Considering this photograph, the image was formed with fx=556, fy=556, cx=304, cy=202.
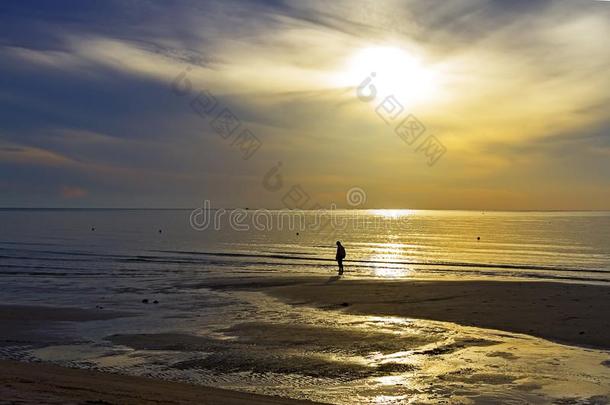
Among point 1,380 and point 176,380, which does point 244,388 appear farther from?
point 1,380

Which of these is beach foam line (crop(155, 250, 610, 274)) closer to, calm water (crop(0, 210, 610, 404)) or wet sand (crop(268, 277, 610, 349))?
wet sand (crop(268, 277, 610, 349))

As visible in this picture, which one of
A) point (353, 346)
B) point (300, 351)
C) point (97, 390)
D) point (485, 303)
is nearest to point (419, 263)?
point (485, 303)

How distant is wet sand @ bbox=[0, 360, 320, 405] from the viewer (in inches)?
351

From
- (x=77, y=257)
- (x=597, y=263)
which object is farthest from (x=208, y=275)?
(x=597, y=263)

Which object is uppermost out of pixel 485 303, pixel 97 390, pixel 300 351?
pixel 485 303

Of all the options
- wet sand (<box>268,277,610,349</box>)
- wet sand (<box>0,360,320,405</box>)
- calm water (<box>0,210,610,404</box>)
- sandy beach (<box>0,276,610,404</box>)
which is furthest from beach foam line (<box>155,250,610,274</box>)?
wet sand (<box>0,360,320,405</box>)

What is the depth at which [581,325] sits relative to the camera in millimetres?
18719

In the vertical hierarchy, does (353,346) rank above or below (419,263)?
below

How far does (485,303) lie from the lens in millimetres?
23688

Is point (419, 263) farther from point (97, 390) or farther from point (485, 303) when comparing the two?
point (97, 390)

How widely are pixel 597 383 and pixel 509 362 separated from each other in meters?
2.24

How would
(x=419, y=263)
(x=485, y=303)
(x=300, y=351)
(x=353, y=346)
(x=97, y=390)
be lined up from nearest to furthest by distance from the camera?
(x=97, y=390) → (x=300, y=351) → (x=353, y=346) → (x=485, y=303) → (x=419, y=263)

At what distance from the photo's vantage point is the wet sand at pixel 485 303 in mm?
18598

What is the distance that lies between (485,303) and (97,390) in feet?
59.1
